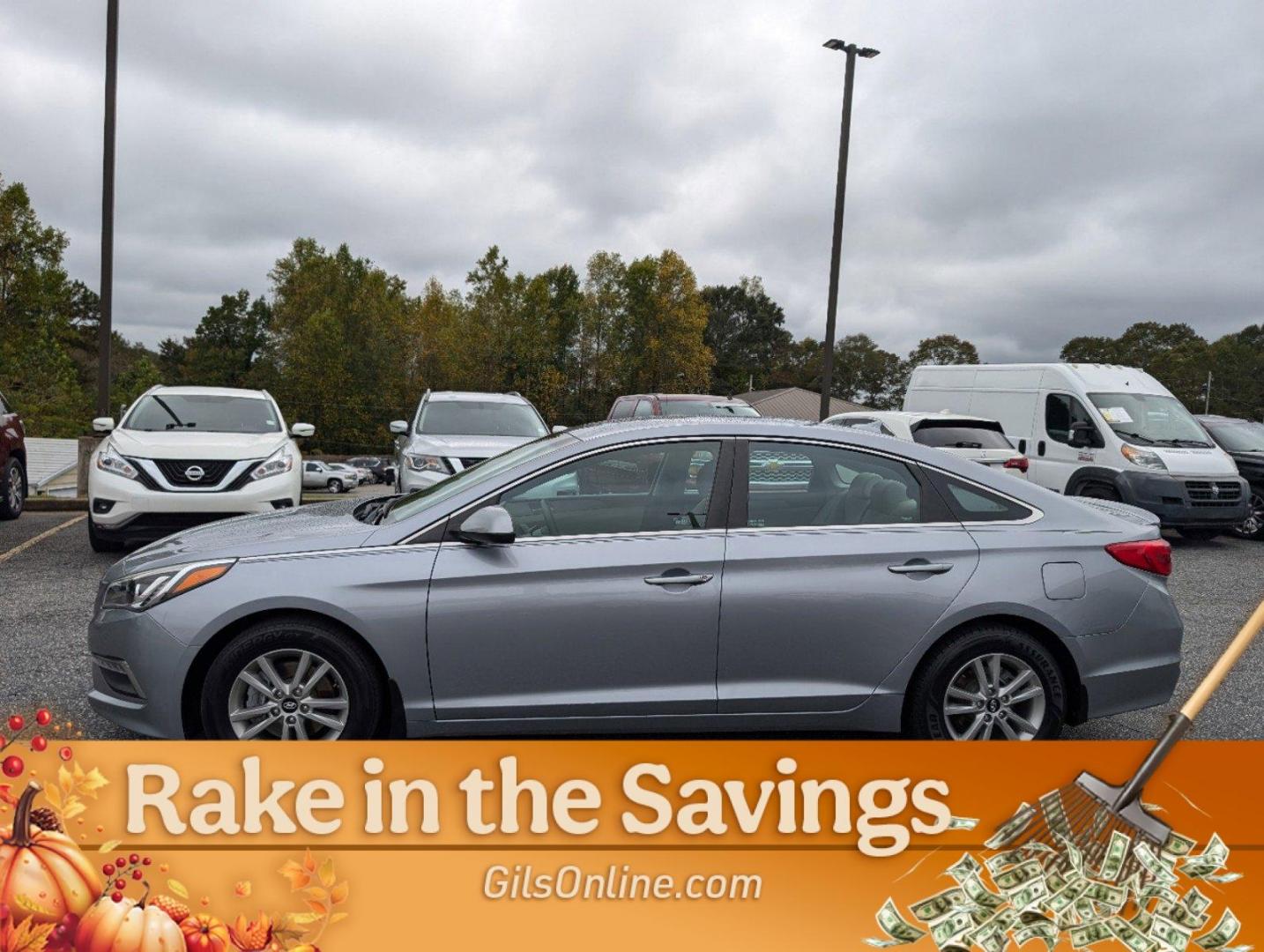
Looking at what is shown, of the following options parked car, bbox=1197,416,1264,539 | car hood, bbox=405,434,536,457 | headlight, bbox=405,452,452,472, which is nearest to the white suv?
headlight, bbox=405,452,452,472

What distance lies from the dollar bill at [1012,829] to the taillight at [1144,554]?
63.3 inches

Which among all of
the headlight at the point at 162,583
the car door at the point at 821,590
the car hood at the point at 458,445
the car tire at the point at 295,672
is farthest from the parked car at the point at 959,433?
the headlight at the point at 162,583

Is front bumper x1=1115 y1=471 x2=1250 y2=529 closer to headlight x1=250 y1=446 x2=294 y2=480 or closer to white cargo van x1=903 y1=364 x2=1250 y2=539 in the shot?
white cargo van x1=903 y1=364 x2=1250 y2=539

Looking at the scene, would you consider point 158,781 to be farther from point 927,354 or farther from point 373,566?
point 927,354

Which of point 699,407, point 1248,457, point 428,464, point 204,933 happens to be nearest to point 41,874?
A: point 204,933

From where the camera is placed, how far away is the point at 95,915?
270 cm

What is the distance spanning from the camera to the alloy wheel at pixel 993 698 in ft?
13.8

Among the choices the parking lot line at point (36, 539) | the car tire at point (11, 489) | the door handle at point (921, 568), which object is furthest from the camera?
the car tire at point (11, 489)

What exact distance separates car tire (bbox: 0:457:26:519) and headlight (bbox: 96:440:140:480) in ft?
11.1

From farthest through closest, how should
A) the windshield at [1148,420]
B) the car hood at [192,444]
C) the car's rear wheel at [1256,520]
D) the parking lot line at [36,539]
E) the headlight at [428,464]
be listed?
the car's rear wheel at [1256,520] → the windshield at [1148,420] → the headlight at [428,464] → the parking lot line at [36,539] → the car hood at [192,444]

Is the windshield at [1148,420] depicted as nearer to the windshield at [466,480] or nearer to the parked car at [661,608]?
the parked car at [661,608]

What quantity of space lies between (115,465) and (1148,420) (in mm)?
11143

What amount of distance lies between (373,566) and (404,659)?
0.37 metres

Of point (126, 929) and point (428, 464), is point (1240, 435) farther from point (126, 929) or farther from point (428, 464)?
point (126, 929)
